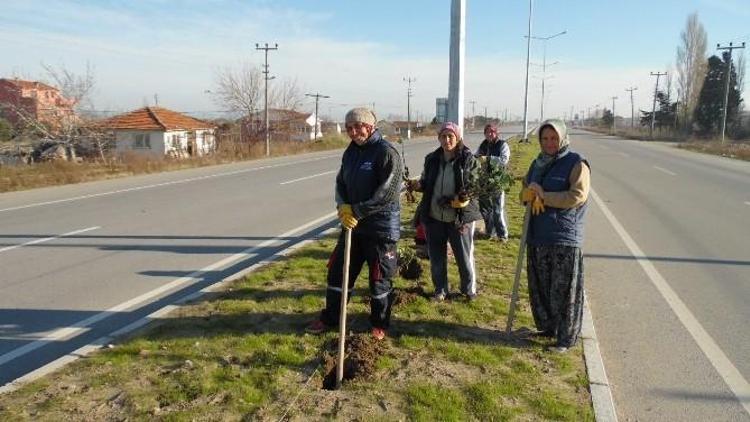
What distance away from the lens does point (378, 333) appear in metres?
4.51

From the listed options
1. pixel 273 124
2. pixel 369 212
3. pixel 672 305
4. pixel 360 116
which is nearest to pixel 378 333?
pixel 369 212

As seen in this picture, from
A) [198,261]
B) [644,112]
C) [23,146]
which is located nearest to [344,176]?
[198,261]

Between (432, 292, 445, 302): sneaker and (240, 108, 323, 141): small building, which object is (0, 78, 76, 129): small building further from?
(432, 292, 445, 302): sneaker

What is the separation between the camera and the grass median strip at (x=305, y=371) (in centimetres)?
346

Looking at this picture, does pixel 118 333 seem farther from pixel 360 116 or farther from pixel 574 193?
pixel 574 193

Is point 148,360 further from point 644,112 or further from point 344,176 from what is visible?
point 644,112

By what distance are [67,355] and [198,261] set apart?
10.4 ft

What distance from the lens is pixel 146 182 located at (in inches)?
707

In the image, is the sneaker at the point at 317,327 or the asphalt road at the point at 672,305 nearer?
the asphalt road at the point at 672,305

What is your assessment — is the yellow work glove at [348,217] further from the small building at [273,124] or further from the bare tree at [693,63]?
the bare tree at [693,63]

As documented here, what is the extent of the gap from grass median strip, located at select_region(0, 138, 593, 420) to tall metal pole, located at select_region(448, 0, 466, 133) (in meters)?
2.76

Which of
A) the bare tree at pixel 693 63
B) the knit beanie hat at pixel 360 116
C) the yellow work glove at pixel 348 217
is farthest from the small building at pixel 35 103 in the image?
the bare tree at pixel 693 63

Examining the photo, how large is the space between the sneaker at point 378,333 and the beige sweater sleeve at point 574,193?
1606mm

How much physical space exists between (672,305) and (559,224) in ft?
7.47
